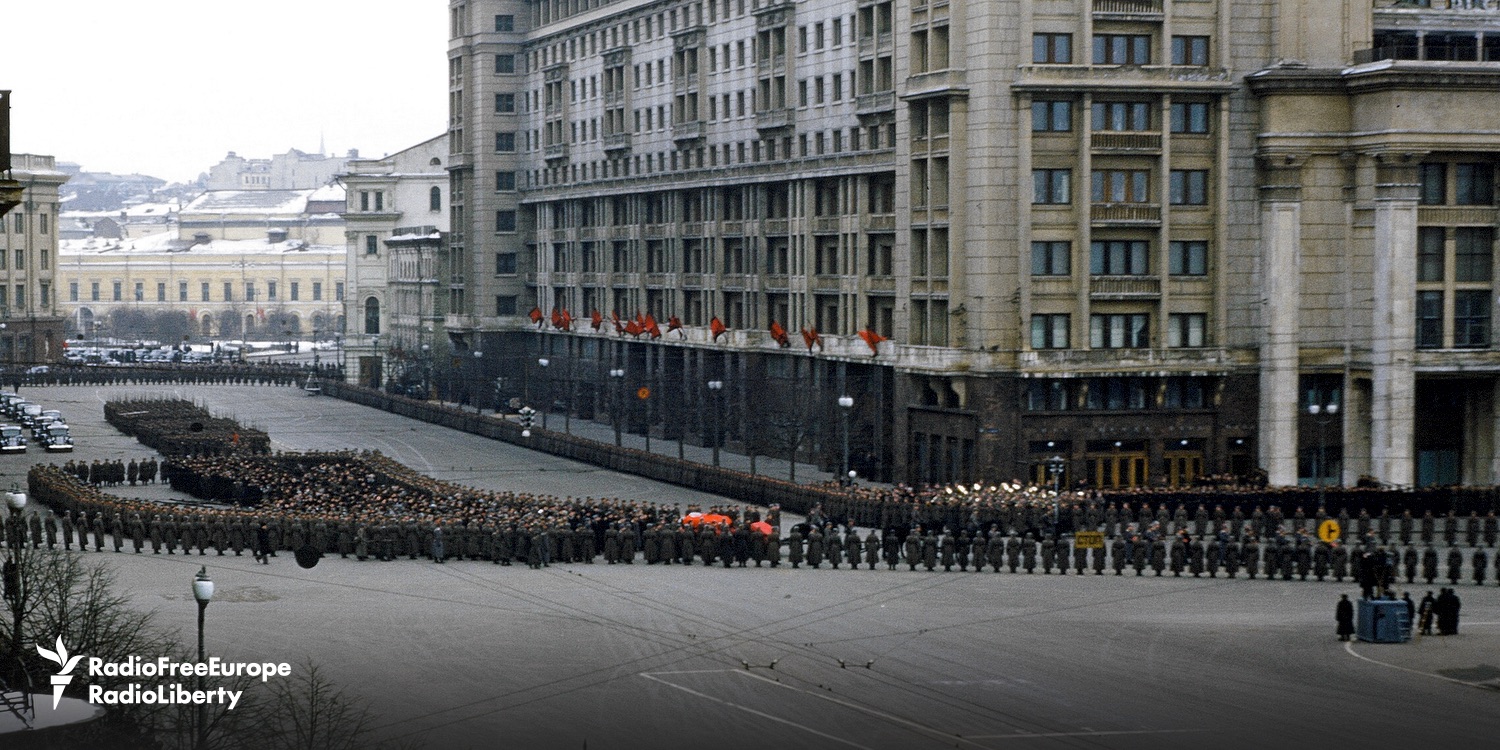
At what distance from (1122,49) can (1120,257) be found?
688cm

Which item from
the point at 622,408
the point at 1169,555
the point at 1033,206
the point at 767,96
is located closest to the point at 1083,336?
the point at 1033,206

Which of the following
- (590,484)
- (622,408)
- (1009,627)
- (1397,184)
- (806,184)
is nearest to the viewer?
(1009,627)

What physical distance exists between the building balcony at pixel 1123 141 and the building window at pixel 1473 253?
10.7 m

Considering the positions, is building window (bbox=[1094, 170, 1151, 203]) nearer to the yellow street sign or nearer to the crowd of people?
the crowd of people

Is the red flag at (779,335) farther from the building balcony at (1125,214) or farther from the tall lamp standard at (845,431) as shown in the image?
the building balcony at (1125,214)

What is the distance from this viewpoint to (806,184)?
95.5m

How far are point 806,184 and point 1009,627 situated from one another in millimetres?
49055

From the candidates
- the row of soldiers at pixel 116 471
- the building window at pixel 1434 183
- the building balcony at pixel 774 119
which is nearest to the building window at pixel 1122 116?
the building window at pixel 1434 183

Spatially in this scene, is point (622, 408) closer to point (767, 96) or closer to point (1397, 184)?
point (767, 96)

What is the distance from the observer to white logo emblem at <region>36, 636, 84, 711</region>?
97.9 ft

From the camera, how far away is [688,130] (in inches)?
4274

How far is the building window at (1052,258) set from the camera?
77.2 meters

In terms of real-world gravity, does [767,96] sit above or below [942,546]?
above

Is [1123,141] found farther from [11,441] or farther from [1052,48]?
[11,441]
